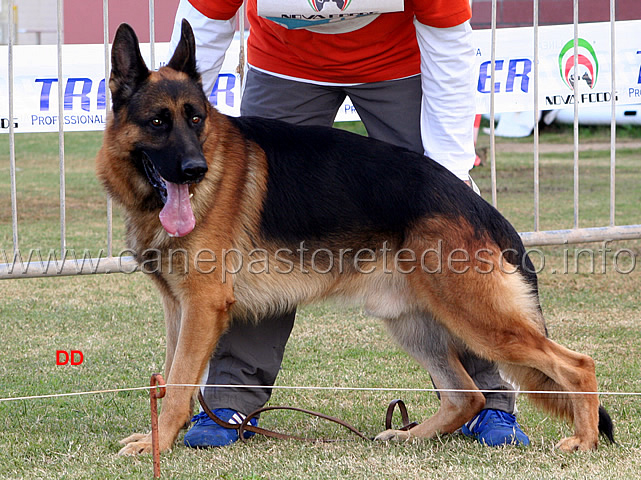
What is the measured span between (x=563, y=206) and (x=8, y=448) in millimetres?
6865

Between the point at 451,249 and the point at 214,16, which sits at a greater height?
the point at 214,16

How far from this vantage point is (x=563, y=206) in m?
8.50

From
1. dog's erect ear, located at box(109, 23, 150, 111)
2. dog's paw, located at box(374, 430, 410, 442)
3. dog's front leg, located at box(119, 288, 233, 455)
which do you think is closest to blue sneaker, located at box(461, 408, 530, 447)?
dog's paw, located at box(374, 430, 410, 442)

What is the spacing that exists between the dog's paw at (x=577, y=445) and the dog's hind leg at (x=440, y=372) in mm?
375

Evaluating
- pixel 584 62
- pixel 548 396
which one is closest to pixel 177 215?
pixel 548 396

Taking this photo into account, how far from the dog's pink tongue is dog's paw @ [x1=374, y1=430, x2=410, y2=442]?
3.65 feet

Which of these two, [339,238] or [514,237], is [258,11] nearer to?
[339,238]

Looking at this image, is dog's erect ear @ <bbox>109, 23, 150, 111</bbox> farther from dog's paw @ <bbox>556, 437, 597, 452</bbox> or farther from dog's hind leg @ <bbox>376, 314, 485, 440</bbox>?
dog's paw @ <bbox>556, 437, 597, 452</bbox>

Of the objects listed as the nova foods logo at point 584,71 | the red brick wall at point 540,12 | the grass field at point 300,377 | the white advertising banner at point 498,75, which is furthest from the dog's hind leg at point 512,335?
the red brick wall at point 540,12

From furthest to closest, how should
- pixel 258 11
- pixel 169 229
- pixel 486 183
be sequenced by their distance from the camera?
pixel 486 183 → pixel 258 11 → pixel 169 229

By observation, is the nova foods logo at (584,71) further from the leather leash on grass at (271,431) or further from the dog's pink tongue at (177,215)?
the dog's pink tongue at (177,215)

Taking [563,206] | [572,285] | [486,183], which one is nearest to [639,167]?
[486,183]

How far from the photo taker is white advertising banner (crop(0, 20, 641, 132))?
7219 mm

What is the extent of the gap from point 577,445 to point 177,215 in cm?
168
